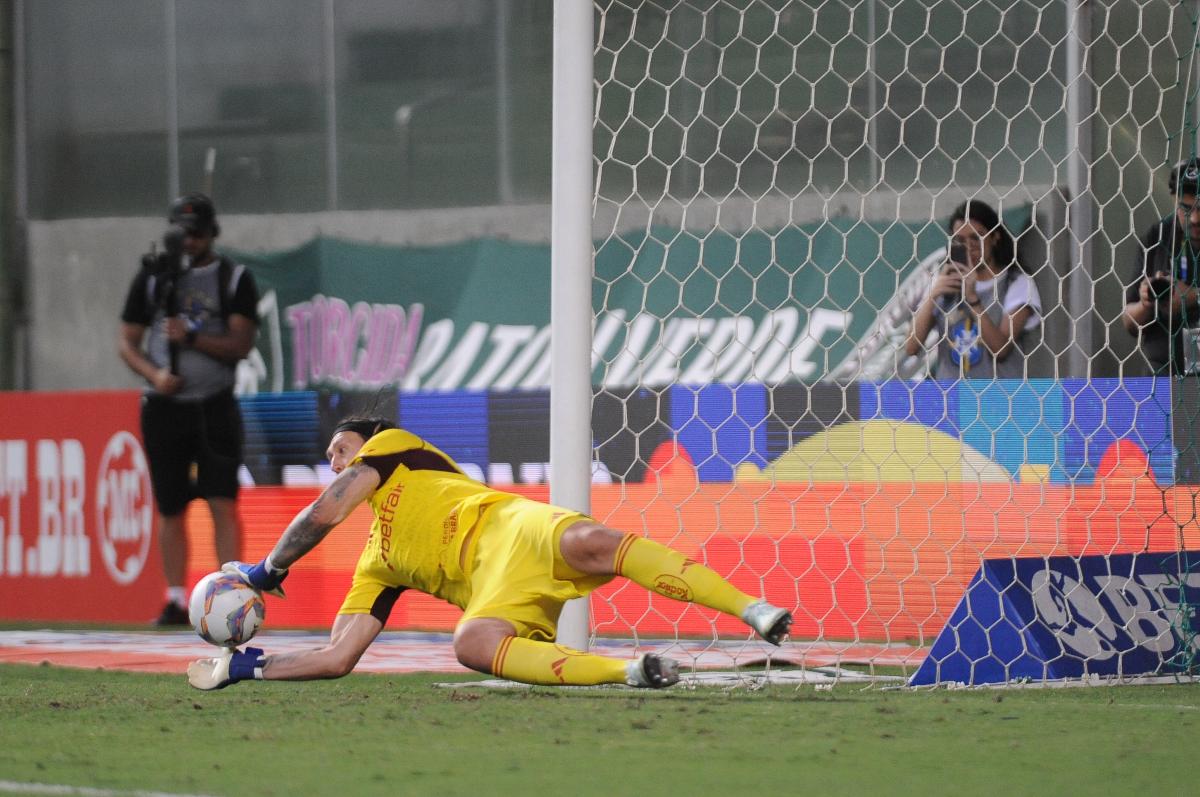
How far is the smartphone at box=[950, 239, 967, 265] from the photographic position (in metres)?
7.32

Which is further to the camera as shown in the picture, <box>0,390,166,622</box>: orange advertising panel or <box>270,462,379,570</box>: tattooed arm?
<box>0,390,166,622</box>: orange advertising panel

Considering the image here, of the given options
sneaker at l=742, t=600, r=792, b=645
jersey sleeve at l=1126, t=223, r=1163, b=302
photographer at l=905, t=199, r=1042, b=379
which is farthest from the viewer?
photographer at l=905, t=199, r=1042, b=379

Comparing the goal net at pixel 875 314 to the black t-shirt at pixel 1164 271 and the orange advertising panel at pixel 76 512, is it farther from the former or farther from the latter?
the orange advertising panel at pixel 76 512

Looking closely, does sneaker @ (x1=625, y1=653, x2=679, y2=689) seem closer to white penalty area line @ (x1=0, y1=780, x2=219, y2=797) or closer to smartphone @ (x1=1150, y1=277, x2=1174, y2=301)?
white penalty area line @ (x1=0, y1=780, x2=219, y2=797)

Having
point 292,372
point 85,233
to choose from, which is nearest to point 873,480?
point 292,372

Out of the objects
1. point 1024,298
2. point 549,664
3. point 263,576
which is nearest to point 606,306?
point 1024,298

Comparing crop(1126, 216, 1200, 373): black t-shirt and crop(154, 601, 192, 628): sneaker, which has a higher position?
crop(1126, 216, 1200, 373): black t-shirt

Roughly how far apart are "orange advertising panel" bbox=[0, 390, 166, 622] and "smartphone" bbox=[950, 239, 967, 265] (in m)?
4.00

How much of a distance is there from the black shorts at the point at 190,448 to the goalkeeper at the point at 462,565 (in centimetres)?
318

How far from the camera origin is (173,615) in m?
8.46

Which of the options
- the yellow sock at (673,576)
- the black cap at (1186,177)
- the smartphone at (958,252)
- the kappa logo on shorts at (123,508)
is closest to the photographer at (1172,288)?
the black cap at (1186,177)

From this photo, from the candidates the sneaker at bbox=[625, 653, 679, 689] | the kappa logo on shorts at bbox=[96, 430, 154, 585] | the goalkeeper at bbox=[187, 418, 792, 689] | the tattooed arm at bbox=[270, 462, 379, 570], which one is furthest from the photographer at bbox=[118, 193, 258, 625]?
the sneaker at bbox=[625, 653, 679, 689]

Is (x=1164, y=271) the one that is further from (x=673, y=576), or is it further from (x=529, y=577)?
(x=529, y=577)

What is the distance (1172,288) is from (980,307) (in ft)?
3.66
